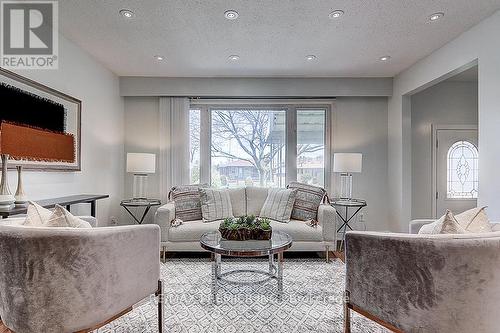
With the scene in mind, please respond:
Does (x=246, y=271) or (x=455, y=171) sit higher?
(x=455, y=171)

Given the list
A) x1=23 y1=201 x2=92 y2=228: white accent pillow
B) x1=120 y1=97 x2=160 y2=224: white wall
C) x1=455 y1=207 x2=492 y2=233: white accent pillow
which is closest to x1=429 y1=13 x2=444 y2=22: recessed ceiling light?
x1=455 y1=207 x2=492 y2=233: white accent pillow

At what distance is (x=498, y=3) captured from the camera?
8.02 ft

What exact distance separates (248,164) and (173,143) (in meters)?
1.25

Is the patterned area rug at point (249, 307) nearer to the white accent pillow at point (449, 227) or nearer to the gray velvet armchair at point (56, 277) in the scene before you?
the gray velvet armchair at point (56, 277)

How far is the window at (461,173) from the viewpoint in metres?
4.56

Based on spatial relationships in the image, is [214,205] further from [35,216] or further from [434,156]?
[434,156]

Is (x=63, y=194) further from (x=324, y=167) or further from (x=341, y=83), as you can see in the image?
(x=341, y=83)

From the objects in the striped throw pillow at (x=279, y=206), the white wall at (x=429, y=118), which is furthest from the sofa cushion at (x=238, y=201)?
the white wall at (x=429, y=118)

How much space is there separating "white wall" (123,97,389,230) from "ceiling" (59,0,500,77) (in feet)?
2.18

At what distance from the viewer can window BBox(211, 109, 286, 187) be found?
464cm

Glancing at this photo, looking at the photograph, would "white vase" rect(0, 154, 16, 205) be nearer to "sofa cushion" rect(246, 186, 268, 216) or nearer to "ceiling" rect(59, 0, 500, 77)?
"ceiling" rect(59, 0, 500, 77)

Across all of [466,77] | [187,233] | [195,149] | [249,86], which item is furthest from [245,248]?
[466,77]

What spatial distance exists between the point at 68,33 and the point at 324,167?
12.5ft

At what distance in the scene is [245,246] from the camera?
7.83 ft
